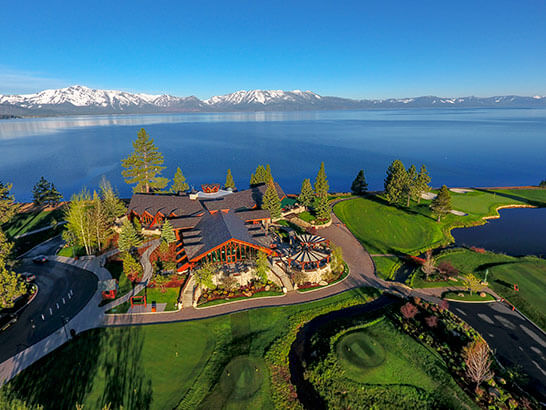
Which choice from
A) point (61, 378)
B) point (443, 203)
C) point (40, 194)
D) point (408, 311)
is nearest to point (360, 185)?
point (443, 203)

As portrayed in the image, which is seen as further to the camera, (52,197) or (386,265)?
(52,197)

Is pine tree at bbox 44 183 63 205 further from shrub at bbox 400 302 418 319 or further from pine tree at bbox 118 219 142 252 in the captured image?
shrub at bbox 400 302 418 319

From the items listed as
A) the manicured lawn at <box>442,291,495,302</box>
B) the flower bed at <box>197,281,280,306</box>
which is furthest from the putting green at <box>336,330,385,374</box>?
the manicured lawn at <box>442,291,495,302</box>

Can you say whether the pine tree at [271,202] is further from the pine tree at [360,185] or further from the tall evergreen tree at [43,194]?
the tall evergreen tree at [43,194]

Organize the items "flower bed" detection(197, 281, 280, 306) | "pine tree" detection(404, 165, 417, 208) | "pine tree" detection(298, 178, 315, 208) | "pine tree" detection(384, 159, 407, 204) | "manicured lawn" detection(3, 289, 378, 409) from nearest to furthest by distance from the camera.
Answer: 1. "manicured lawn" detection(3, 289, 378, 409)
2. "flower bed" detection(197, 281, 280, 306)
3. "pine tree" detection(298, 178, 315, 208)
4. "pine tree" detection(404, 165, 417, 208)
5. "pine tree" detection(384, 159, 407, 204)

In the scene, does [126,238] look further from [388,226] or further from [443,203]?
[443,203]

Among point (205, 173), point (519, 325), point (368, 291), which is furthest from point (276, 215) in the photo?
point (205, 173)

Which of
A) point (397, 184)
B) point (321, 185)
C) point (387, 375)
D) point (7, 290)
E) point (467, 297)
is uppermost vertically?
point (321, 185)
